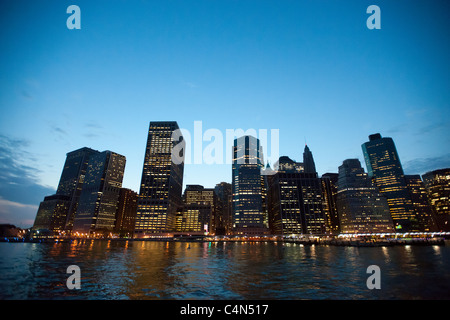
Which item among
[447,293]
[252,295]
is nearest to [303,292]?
[252,295]

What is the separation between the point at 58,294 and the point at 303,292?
20.1 meters

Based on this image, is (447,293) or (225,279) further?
(225,279)

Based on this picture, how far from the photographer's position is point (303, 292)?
19.0m

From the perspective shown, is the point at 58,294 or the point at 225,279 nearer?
the point at 58,294
